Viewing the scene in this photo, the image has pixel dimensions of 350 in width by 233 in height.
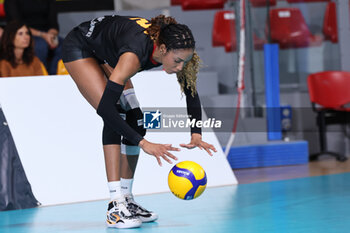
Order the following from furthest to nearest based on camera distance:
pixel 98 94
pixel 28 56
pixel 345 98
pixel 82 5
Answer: pixel 82 5
pixel 345 98
pixel 28 56
pixel 98 94

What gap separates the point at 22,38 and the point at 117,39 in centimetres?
268

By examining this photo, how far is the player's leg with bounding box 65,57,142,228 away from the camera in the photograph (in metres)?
3.25

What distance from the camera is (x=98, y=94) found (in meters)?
3.21

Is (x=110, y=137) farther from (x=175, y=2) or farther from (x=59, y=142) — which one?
(x=175, y=2)

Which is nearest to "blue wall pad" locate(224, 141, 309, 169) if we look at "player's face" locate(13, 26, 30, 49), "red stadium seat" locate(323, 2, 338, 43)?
"red stadium seat" locate(323, 2, 338, 43)

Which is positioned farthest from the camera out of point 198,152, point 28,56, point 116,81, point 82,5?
point 82,5

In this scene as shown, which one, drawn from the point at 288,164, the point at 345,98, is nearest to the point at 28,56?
the point at 288,164

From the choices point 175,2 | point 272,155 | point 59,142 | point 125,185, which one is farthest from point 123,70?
point 175,2

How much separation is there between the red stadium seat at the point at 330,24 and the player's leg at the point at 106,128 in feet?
14.6

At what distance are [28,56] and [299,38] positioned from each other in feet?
10.8

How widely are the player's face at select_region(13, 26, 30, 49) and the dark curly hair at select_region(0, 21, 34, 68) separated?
0.03 m

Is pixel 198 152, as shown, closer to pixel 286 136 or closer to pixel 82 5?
pixel 286 136

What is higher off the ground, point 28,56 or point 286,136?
point 28,56

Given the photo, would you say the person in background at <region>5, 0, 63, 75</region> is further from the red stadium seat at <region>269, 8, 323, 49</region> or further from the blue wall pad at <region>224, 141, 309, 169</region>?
the red stadium seat at <region>269, 8, 323, 49</region>
